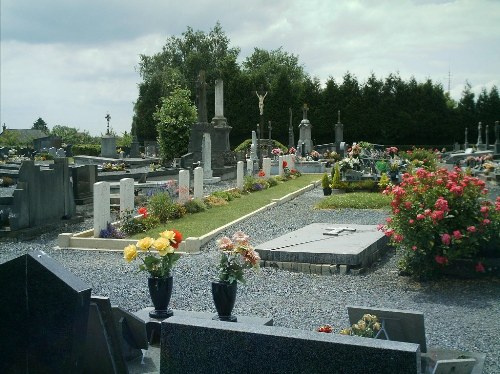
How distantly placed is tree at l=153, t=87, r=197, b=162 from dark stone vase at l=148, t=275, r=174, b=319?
2699 centimetres

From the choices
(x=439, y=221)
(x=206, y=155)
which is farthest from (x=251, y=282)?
(x=206, y=155)

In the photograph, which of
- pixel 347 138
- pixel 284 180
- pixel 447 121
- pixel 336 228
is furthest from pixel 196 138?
pixel 447 121

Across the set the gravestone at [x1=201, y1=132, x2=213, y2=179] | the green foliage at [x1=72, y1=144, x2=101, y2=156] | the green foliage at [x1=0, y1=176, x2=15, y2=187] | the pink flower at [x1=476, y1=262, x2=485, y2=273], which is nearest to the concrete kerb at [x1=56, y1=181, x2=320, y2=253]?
the pink flower at [x1=476, y1=262, x2=485, y2=273]

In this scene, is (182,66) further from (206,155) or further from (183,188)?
(183,188)

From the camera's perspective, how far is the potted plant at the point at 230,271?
231 inches

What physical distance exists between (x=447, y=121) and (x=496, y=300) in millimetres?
45747

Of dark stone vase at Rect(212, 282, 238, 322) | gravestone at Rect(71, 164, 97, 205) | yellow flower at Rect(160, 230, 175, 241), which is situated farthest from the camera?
gravestone at Rect(71, 164, 97, 205)

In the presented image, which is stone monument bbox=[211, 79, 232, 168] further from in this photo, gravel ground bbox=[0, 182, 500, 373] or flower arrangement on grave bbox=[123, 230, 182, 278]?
flower arrangement on grave bbox=[123, 230, 182, 278]

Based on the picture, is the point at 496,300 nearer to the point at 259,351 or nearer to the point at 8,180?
the point at 259,351

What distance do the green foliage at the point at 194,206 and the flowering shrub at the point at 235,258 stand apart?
9.85 m

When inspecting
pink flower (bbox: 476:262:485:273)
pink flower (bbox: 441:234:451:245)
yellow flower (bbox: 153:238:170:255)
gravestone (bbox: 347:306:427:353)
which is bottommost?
pink flower (bbox: 476:262:485:273)

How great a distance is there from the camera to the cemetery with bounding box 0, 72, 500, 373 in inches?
164

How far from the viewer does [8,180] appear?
22.2 metres

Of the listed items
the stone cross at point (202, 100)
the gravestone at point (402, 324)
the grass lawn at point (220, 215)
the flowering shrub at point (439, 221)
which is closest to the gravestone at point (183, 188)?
the grass lawn at point (220, 215)
